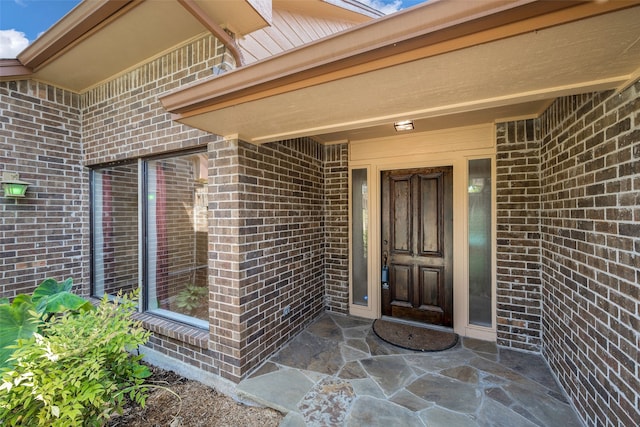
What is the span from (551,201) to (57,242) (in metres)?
5.81

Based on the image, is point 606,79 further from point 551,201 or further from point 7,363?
point 7,363

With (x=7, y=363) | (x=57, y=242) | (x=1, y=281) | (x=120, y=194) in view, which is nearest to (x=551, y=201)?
(x=7, y=363)

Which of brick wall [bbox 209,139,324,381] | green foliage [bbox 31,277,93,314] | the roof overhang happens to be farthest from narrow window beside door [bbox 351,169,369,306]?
green foliage [bbox 31,277,93,314]

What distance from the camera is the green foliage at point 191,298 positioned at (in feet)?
9.45

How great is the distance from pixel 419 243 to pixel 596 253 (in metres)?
1.84

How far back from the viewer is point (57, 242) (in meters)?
3.33

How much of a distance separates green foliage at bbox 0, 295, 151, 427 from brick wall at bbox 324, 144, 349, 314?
8.49 feet

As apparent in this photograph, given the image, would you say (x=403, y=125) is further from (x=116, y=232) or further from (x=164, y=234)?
(x=116, y=232)

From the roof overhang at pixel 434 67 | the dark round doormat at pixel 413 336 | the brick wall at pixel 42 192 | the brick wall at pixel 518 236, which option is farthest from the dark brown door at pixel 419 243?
the brick wall at pixel 42 192

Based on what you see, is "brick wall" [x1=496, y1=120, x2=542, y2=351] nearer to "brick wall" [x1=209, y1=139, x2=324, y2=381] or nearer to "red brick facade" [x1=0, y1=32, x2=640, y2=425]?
"red brick facade" [x1=0, y1=32, x2=640, y2=425]

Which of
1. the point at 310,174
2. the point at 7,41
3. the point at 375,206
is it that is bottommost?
the point at 375,206

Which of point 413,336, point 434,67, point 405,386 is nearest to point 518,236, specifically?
point 413,336

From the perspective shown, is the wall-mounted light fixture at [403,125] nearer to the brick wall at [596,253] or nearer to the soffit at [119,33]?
the brick wall at [596,253]

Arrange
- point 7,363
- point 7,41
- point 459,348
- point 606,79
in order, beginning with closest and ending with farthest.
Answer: point 606,79 < point 7,363 < point 459,348 < point 7,41
